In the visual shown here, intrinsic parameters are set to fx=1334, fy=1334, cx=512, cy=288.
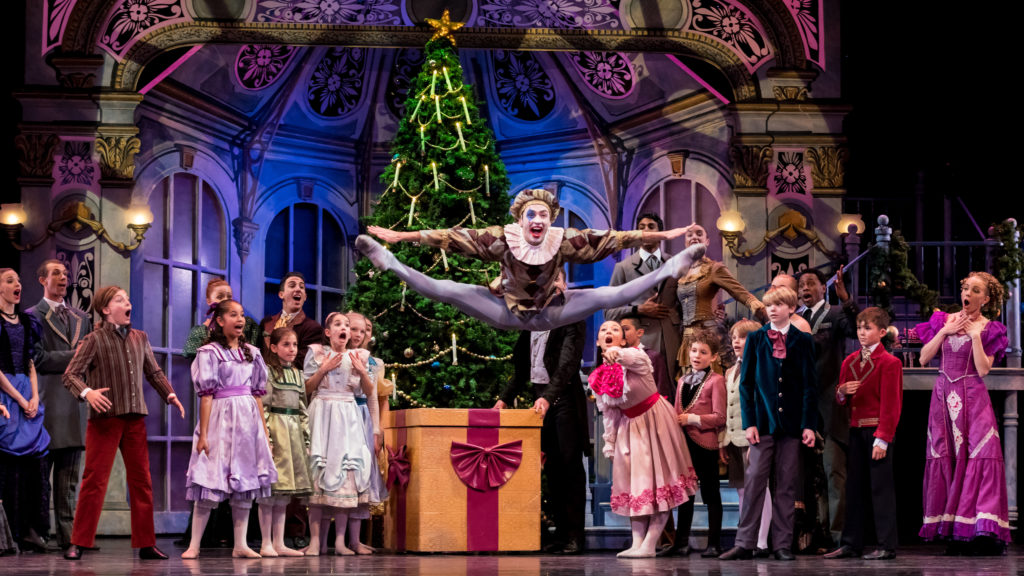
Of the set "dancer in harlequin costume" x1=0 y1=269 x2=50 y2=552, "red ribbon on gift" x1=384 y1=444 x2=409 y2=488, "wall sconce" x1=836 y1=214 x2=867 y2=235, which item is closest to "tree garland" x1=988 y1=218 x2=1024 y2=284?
"wall sconce" x1=836 y1=214 x2=867 y2=235

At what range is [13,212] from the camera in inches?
398

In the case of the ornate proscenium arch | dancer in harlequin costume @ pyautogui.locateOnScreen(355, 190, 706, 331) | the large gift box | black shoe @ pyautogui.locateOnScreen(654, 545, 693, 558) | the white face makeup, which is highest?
the ornate proscenium arch

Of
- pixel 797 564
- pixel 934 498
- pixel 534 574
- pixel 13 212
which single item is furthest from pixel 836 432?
pixel 13 212

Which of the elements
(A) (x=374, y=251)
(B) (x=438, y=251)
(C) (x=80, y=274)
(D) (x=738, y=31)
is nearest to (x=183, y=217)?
(C) (x=80, y=274)

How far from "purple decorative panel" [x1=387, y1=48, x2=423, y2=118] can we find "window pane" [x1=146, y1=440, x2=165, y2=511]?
3984mm

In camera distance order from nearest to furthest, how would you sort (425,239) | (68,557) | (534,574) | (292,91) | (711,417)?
(534,574)
(425,239)
(68,557)
(711,417)
(292,91)

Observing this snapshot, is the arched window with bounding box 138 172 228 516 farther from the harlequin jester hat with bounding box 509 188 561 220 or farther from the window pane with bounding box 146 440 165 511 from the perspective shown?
the harlequin jester hat with bounding box 509 188 561 220

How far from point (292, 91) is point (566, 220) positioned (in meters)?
2.84

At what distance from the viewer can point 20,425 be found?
8.00m

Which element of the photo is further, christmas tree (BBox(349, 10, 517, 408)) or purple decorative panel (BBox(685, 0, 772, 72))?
purple decorative panel (BBox(685, 0, 772, 72))

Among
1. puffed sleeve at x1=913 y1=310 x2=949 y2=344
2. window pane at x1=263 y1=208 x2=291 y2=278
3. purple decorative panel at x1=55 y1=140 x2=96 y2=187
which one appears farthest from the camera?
window pane at x1=263 y1=208 x2=291 y2=278

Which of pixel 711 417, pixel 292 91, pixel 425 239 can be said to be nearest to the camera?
pixel 425 239

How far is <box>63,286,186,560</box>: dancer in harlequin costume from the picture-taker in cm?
739

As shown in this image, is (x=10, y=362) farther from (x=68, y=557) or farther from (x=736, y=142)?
(x=736, y=142)
